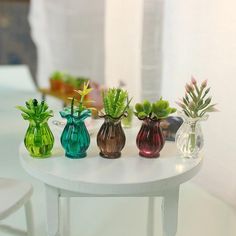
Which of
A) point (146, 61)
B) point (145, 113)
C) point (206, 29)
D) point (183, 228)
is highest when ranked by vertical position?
point (206, 29)

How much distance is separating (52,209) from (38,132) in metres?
0.19

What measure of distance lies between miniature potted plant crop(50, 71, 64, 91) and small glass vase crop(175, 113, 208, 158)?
1.57 meters

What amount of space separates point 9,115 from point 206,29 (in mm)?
1273

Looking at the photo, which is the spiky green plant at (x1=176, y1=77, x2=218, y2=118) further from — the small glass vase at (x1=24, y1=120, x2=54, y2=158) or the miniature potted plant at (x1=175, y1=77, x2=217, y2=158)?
the small glass vase at (x1=24, y1=120, x2=54, y2=158)

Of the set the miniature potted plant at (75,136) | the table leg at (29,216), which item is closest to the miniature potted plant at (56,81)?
the table leg at (29,216)

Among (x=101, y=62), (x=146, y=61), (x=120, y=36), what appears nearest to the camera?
(x=146, y=61)

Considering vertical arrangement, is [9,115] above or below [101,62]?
below

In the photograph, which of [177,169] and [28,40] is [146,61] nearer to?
[177,169]

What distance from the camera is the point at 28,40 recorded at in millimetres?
3201

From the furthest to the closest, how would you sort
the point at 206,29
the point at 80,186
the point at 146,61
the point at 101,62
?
1. the point at 101,62
2. the point at 146,61
3. the point at 206,29
4. the point at 80,186

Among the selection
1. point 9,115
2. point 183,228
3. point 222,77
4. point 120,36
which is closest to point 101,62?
point 120,36

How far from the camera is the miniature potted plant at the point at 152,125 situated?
0.95 meters

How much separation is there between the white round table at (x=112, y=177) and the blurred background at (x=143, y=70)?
468 mm

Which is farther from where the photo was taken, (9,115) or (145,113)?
(9,115)
